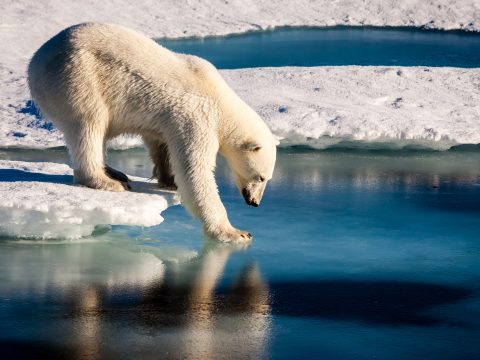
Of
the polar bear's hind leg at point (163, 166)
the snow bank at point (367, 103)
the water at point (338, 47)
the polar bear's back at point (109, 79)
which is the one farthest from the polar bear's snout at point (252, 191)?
the water at point (338, 47)

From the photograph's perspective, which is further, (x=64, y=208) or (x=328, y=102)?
(x=328, y=102)

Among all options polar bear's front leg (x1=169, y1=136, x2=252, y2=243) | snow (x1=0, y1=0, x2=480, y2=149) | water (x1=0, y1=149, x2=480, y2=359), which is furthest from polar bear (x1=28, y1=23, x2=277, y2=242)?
snow (x1=0, y1=0, x2=480, y2=149)

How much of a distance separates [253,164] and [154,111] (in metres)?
0.73

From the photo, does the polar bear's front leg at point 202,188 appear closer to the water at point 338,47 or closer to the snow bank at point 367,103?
the snow bank at point 367,103

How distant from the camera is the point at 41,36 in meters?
14.9

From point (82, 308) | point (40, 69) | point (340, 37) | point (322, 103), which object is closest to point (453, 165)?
point (322, 103)

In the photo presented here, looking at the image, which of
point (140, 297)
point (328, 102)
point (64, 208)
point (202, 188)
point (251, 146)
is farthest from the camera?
point (328, 102)

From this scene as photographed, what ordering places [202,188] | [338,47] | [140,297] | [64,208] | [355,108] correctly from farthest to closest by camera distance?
[338,47], [355,108], [202,188], [64,208], [140,297]

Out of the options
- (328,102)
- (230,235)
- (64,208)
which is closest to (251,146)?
(230,235)

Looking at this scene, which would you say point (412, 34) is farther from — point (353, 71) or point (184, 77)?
point (184, 77)

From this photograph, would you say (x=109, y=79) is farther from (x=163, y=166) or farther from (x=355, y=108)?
(x=355, y=108)

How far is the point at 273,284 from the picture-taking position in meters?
5.44

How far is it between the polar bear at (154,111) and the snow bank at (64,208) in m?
0.25

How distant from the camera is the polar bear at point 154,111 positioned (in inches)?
241
